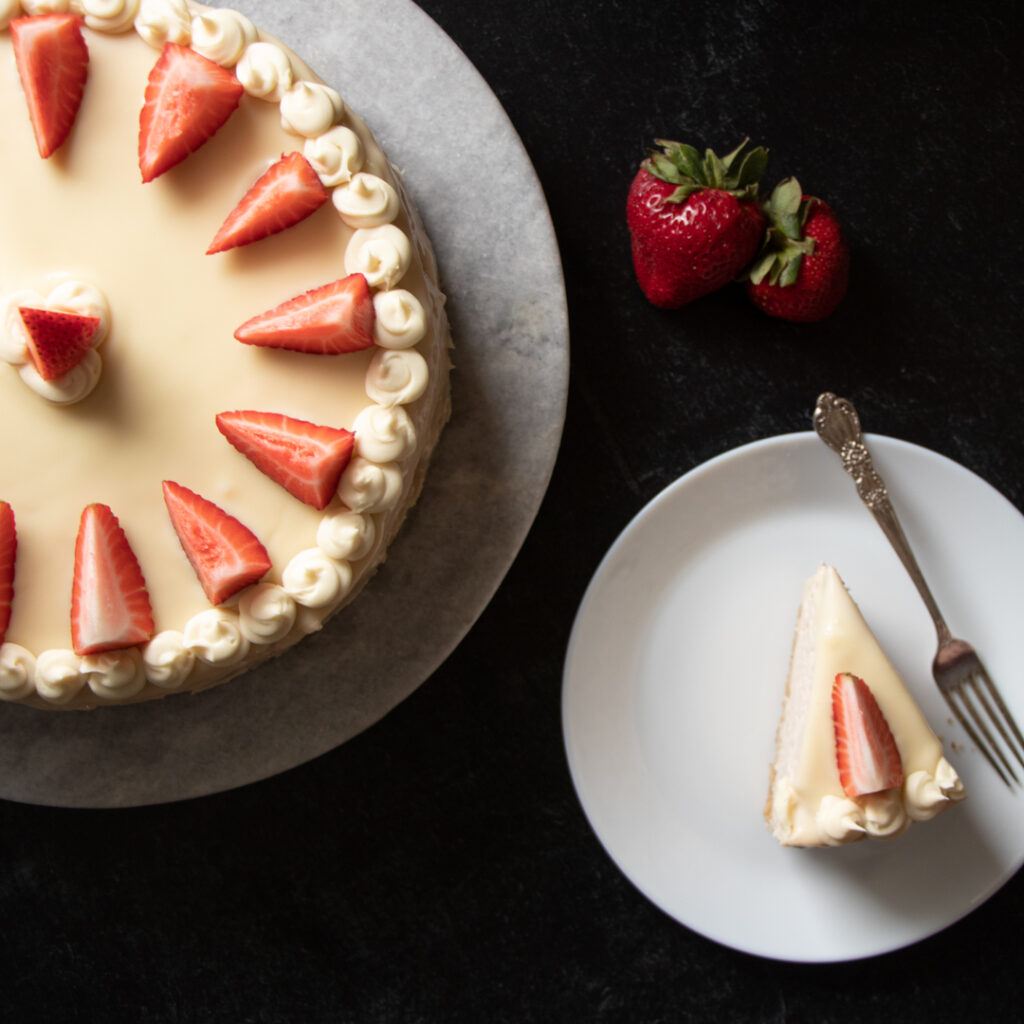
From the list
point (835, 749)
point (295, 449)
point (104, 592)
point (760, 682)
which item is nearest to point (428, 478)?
point (295, 449)

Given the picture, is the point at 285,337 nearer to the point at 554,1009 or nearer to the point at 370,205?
the point at 370,205

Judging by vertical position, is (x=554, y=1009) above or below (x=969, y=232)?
below

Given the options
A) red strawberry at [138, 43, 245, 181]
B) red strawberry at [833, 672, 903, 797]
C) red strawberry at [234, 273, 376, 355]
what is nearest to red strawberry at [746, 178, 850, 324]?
red strawberry at [833, 672, 903, 797]

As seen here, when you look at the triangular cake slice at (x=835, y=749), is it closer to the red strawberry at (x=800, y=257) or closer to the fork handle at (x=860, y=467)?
the fork handle at (x=860, y=467)

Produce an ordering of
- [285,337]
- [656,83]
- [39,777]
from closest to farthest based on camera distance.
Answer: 1. [285,337]
2. [39,777]
3. [656,83]

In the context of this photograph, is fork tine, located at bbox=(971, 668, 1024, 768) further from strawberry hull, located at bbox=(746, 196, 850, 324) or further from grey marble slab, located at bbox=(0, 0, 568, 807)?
grey marble slab, located at bbox=(0, 0, 568, 807)

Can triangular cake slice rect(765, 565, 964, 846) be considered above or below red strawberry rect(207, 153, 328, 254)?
below

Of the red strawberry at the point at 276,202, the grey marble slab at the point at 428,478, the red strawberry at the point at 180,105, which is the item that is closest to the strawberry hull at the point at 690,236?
the grey marble slab at the point at 428,478

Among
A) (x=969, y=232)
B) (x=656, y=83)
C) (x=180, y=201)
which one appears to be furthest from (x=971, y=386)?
(x=180, y=201)
